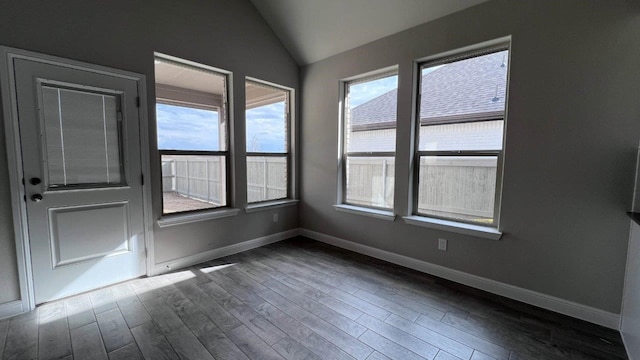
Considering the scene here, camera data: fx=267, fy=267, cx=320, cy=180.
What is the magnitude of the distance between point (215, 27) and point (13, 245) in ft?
8.86

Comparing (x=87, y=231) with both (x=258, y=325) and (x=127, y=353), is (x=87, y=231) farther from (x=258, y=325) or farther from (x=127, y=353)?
(x=258, y=325)

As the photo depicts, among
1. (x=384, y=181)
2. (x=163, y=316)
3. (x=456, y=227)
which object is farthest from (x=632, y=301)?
(x=163, y=316)

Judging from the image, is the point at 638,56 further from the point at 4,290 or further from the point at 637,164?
the point at 4,290

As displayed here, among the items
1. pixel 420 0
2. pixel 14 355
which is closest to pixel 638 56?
pixel 420 0

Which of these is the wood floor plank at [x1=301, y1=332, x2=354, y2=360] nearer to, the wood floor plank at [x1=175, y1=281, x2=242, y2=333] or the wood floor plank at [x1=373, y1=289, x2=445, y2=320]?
the wood floor plank at [x1=175, y1=281, x2=242, y2=333]

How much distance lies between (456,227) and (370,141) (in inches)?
56.1

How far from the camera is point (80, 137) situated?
2303mm

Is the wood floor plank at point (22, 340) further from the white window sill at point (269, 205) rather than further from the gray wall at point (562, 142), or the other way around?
the gray wall at point (562, 142)

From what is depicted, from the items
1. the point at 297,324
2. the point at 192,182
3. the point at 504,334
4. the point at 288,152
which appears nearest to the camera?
the point at 504,334

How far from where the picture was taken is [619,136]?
6.24 ft

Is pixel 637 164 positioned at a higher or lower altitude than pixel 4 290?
higher

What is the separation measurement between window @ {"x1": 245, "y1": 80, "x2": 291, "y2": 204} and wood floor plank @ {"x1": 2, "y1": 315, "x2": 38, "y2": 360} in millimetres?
2168

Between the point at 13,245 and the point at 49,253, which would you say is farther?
the point at 49,253

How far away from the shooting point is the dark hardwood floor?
5.61 ft
